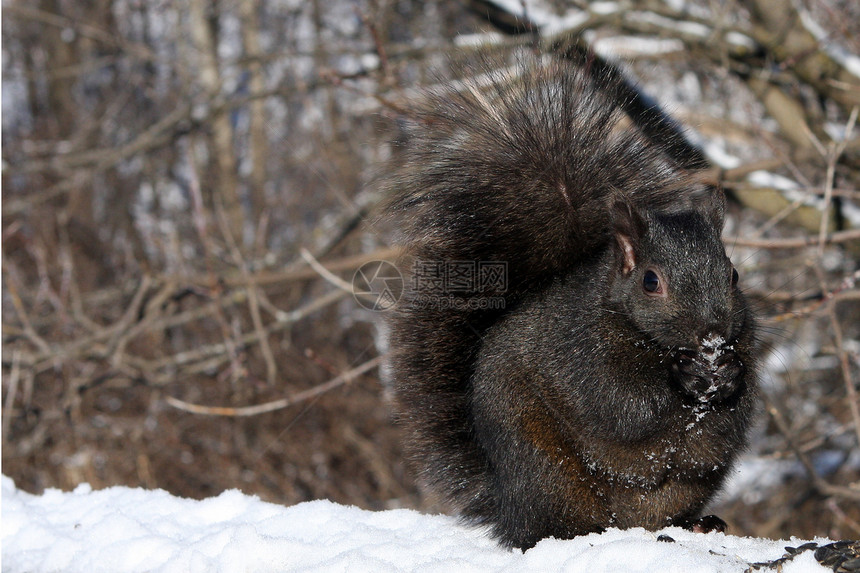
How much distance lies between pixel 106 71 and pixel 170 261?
595cm

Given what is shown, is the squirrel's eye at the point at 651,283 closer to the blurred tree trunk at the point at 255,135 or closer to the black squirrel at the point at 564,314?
the black squirrel at the point at 564,314

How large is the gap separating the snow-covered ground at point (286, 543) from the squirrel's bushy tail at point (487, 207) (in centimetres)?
→ 23

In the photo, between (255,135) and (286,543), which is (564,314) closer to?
(286,543)

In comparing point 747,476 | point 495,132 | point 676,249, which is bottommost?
point 747,476

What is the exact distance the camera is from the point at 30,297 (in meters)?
4.55

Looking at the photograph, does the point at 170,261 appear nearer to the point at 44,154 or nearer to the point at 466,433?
the point at 44,154

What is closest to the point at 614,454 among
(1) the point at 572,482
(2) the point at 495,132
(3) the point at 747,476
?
(1) the point at 572,482

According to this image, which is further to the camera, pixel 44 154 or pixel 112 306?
pixel 44 154

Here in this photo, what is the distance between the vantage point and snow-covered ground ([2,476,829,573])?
1.38 meters

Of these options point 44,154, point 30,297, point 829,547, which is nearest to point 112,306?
point 30,297

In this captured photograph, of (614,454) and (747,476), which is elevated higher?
(614,454)

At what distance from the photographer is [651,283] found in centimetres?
165

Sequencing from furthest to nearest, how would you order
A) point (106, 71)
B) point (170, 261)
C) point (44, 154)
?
point (106, 71)
point (170, 261)
point (44, 154)

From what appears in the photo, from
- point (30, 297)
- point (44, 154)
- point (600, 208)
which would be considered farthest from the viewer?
point (44, 154)
